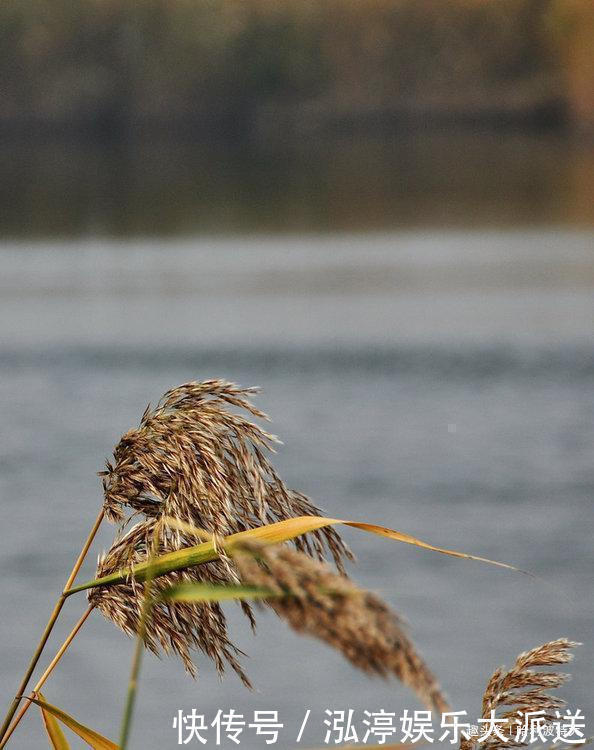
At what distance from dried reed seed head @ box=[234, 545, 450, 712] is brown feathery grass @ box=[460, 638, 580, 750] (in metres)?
0.38

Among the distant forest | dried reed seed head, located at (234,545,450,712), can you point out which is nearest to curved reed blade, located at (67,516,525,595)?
dried reed seed head, located at (234,545,450,712)

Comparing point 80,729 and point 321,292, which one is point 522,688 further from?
point 321,292

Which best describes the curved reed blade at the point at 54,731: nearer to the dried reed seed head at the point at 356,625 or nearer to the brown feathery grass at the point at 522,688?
the brown feathery grass at the point at 522,688

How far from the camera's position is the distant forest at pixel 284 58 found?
11953 mm

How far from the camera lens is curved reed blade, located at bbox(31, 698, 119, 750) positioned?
2.31 ft

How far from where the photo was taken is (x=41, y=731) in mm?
5547

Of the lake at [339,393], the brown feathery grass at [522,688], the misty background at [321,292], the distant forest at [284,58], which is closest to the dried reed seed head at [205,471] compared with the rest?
the brown feathery grass at [522,688]

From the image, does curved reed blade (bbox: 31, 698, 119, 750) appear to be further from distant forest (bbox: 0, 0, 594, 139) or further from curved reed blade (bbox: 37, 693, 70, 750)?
distant forest (bbox: 0, 0, 594, 139)

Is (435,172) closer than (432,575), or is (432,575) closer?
(432,575)

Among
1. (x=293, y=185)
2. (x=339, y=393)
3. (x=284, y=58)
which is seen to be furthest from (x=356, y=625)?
(x=293, y=185)

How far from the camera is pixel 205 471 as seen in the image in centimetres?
76

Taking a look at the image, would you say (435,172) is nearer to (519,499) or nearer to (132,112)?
(132,112)

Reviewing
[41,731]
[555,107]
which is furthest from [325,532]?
[555,107]

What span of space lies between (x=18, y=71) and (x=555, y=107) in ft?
16.4
